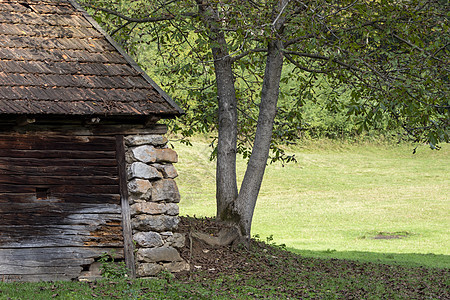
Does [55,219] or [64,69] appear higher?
[64,69]

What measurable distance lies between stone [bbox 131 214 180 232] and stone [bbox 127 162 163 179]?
63cm

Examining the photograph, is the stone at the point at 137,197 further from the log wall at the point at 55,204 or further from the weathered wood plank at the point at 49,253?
the weathered wood plank at the point at 49,253

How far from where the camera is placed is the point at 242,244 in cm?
1178

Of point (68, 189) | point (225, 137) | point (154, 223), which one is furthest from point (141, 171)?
point (225, 137)

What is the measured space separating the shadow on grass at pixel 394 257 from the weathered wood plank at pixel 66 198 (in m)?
6.97

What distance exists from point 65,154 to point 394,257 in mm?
9864

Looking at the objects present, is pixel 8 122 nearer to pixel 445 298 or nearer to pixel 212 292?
pixel 212 292

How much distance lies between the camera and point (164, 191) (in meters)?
9.62

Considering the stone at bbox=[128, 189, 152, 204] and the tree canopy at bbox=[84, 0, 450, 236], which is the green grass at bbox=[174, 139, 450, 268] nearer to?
the tree canopy at bbox=[84, 0, 450, 236]

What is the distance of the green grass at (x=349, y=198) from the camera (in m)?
19.8

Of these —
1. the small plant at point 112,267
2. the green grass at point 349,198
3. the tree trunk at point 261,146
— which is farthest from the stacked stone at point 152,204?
the green grass at point 349,198

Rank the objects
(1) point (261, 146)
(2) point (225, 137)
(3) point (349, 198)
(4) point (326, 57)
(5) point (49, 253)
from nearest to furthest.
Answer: (5) point (49, 253) < (1) point (261, 146) < (4) point (326, 57) < (2) point (225, 137) < (3) point (349, 198)

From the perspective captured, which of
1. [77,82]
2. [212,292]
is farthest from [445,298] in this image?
[77,82]

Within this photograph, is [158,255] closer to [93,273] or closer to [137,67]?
[93,273]
